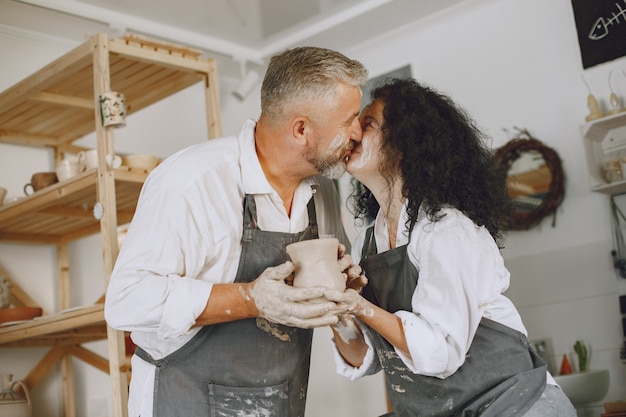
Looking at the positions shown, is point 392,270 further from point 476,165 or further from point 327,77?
point 327,77

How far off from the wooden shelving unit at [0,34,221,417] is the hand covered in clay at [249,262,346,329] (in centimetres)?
138

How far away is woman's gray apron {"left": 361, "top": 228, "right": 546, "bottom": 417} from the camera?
76.7 inches

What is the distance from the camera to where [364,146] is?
229cm

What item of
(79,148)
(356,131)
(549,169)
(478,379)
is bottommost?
(478,379)

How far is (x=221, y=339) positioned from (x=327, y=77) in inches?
34.0

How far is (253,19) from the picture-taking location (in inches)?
208

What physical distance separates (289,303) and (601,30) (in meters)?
3.46

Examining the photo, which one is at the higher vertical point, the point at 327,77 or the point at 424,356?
the point at 327,77

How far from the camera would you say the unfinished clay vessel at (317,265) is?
6.12 feet

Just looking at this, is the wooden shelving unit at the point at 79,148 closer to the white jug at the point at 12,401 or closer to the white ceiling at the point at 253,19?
the white jug at the point at 12,401

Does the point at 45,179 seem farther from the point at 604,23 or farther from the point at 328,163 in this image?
the point at 604,23

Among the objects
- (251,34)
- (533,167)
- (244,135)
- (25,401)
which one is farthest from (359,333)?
(251,34)

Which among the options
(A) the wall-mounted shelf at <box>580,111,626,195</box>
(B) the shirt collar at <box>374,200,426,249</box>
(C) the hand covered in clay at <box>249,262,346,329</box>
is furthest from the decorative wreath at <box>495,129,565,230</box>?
(C) the hand covered in clay at <box>249,262,346,329</box>

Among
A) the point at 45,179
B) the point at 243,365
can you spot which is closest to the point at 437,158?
the point at 243,365
